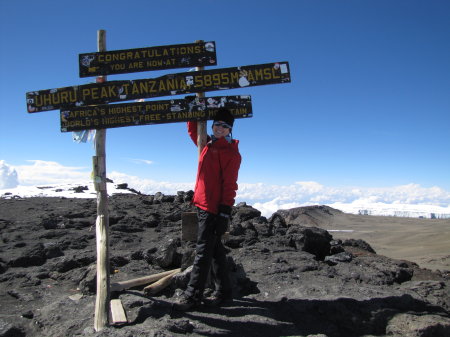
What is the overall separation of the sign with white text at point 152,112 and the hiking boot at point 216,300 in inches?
98.8

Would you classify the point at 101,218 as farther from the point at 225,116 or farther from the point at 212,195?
the point at 225,116

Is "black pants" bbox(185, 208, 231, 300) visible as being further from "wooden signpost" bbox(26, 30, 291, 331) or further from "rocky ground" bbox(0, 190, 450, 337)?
"wooden signpost" bbox(26, 30, 291, 331)

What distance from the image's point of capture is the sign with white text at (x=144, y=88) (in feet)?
16.2

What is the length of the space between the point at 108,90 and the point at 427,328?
5.14 metres

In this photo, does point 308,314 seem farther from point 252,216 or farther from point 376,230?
point 376,230

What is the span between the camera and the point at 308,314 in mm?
4566

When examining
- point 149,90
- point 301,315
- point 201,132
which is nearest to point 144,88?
point 149,90

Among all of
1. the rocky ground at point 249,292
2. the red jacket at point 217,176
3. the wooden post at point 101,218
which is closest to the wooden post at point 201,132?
the red jacket at point 217,176

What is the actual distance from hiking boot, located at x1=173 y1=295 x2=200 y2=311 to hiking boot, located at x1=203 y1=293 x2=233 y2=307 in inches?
8.0

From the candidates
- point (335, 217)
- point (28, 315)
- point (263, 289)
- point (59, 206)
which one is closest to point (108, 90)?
point (28, 315)

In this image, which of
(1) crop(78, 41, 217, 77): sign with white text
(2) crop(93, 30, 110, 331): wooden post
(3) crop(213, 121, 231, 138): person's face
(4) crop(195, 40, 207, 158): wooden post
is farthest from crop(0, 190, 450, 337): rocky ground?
(1) crop(78, 41, 217, 77): sign with white text

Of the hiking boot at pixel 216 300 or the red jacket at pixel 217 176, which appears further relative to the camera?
the hiking boot at pixel 216 300

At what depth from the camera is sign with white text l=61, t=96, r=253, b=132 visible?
16.0 ft

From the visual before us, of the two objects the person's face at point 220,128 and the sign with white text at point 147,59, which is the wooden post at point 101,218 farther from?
the person's face at point 220,128
